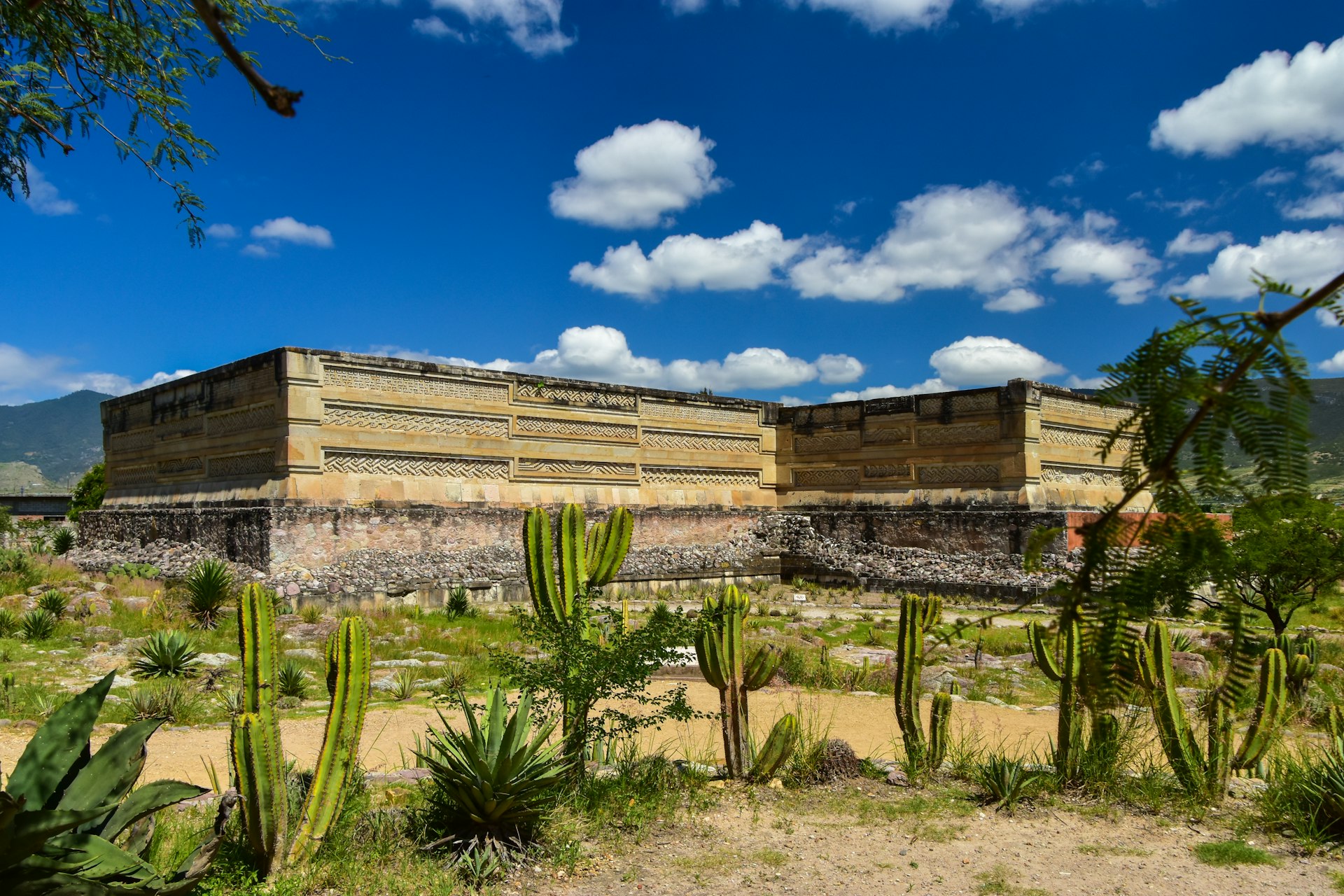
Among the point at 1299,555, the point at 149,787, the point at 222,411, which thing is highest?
the point at 222,411

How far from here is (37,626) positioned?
9539 mm

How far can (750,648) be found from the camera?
31.9 ft

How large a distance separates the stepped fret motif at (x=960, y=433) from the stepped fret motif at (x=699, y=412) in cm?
399

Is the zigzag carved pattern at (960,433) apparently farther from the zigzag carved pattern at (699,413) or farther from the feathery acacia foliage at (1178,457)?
the feathery acacia foliage at (1178,457)

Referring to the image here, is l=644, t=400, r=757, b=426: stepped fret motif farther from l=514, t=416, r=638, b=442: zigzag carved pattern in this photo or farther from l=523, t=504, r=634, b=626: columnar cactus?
l=523, t=504, r=634, b=626: columnar cactus

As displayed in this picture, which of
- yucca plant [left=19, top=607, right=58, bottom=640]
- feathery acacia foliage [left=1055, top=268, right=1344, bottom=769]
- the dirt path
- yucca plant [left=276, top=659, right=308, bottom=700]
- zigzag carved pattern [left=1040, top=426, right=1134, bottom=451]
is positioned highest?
zigzag carved pattern [left=1040, top=426, right=1134, bottom=451]

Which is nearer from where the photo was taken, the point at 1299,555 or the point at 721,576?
the point at 1299,555

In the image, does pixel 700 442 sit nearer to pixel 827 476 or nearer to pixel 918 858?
pixel 827 476

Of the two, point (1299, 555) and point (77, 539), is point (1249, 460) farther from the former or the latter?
point (77, 539)

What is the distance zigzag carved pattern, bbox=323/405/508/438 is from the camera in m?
13.8

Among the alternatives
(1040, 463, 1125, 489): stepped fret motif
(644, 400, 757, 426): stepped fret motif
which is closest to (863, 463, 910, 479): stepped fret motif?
(1040, 463, 1125, 489): stepped fret motif

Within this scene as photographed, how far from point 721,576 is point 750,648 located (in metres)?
7.37

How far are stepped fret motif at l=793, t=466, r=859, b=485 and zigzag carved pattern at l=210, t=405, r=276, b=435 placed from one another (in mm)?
10728

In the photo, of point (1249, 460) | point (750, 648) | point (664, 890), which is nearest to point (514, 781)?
point (664, 890)
